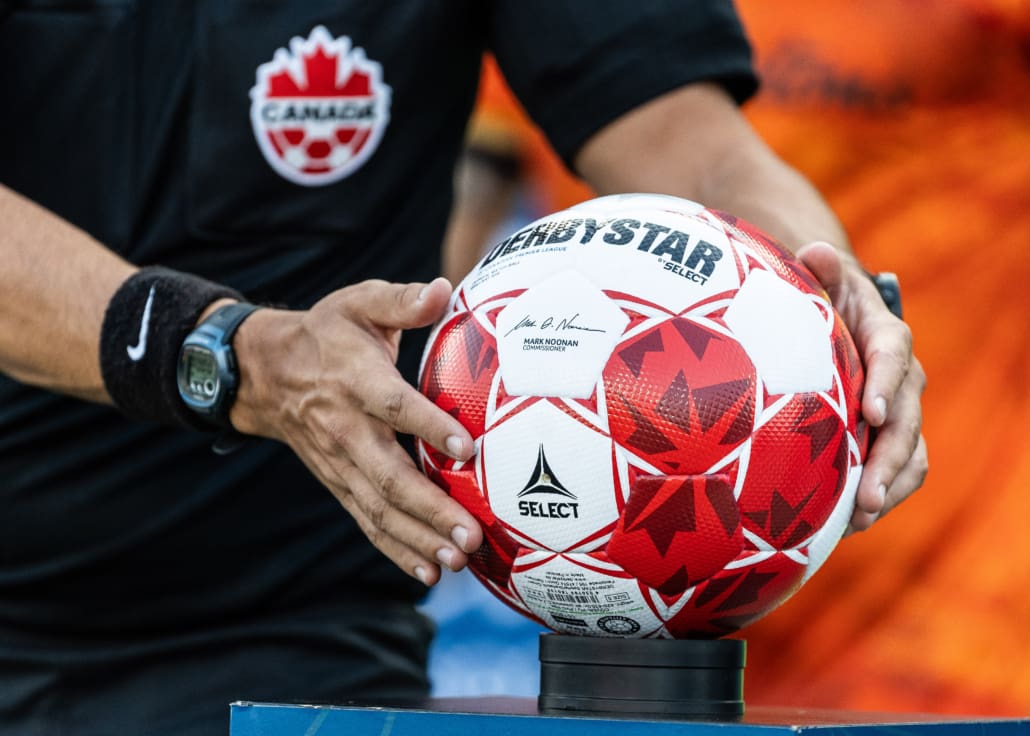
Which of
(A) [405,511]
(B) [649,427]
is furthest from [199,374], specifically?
(B) [649,427]

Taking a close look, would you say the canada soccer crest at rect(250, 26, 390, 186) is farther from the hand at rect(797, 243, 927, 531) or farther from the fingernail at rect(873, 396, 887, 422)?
the fingernail at rect(873, 396, 887, 422)

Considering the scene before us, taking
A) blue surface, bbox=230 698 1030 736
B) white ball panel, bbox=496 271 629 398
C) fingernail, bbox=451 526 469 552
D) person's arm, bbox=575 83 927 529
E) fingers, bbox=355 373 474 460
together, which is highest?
white ball panel, bbox=496 271 629 398

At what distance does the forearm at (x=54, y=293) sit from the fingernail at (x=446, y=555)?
52 centimetres

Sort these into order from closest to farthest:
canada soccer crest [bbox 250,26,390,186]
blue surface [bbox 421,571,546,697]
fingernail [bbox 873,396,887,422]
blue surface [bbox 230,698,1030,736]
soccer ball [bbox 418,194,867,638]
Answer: blue surface [bbox 230,698,1030,736], soccer ball [bbox 418,194,867,638], fingernail [bbox 873,396,887,422], canada soccer crest [bbox 250,26,390,186], blue surface [bbox 421,571,546,697]

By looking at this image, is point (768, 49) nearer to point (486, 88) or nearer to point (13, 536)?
point (486, 88)

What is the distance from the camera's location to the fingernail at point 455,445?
1569 millimetres

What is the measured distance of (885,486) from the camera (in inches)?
65.4

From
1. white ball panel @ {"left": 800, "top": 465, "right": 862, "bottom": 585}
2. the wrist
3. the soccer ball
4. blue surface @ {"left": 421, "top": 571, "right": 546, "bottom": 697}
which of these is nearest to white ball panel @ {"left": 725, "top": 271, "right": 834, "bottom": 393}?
the soccer ball

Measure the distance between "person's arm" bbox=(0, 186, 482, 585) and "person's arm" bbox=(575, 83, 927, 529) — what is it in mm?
521

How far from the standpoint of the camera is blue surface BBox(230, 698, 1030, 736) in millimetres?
1414

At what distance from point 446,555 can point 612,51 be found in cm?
93

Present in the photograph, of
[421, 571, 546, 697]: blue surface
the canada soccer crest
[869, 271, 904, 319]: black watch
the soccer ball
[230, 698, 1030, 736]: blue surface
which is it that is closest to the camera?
[230, 698, 1030, 736]: blue surface

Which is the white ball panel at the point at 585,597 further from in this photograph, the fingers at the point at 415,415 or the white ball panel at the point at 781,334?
the white ball panel at the point at 781,334
